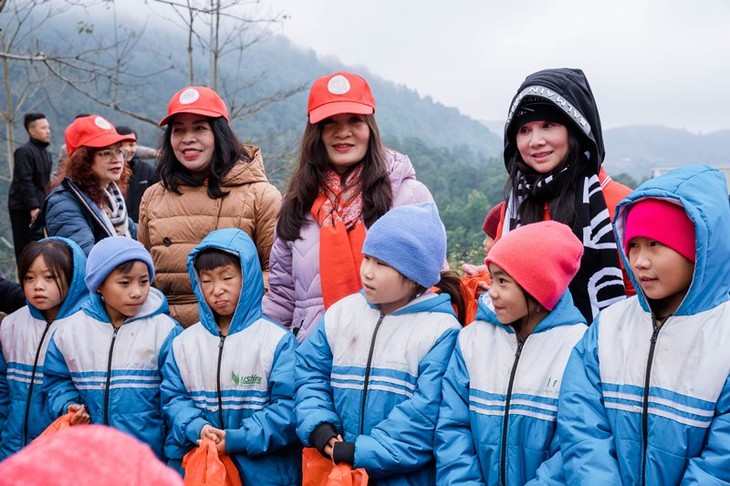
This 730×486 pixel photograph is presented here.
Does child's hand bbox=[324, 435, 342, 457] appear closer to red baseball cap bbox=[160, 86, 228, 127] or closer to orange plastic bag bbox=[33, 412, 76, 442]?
orange plastic bag bbox=[33, 412, 76, 442]

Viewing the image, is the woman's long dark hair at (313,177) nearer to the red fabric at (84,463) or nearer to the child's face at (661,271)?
the child's face at (661,271)

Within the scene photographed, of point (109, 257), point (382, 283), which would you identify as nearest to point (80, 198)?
point (109, 257)

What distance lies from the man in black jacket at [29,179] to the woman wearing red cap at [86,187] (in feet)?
11.6

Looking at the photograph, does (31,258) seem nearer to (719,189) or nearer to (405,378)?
(405,378)

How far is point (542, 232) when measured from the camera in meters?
2.29

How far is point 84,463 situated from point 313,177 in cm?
207

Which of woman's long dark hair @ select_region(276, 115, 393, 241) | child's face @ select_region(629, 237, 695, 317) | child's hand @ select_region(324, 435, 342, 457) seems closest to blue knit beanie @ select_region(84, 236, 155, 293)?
woman's long dark hair @ select_region(276, 115, 393, 241)

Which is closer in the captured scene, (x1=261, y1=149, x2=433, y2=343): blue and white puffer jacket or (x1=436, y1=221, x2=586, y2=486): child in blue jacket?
(x1=436, y1=221, x2=586, y2=486): child in blue jacket

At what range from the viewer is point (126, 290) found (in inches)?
120

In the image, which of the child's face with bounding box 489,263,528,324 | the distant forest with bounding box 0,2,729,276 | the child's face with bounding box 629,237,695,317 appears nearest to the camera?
the child's face with bounding box 629,237,695,317

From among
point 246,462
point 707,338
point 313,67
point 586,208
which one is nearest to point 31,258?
point 246,462

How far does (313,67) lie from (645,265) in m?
41.0

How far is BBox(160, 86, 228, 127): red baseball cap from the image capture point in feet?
10.4

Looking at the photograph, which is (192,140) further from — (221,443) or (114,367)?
(221,443)
